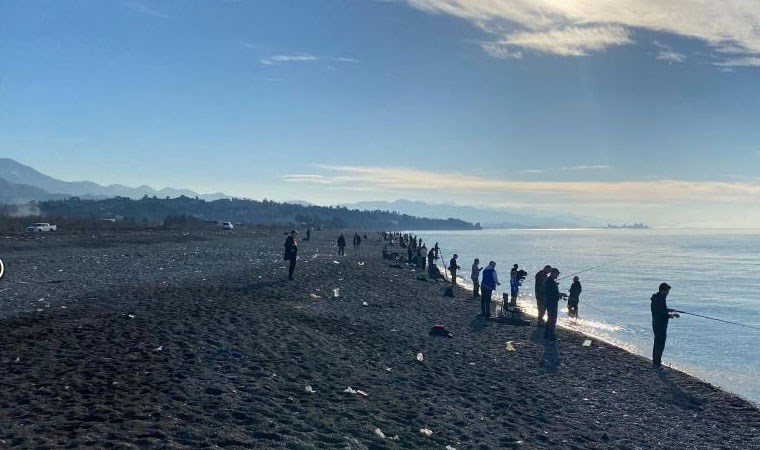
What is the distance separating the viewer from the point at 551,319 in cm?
1781

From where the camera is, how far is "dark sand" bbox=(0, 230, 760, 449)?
760 centimetres

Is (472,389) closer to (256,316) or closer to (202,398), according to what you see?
(202,398)

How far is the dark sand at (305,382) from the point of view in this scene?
760cm

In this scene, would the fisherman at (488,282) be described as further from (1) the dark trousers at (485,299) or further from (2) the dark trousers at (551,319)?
(2) the dark trousers at (551,319)

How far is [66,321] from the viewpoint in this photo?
44.6 ft

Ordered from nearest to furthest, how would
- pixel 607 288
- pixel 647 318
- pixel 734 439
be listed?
pixel 734 439
pixel 647 318
pixel 607 288

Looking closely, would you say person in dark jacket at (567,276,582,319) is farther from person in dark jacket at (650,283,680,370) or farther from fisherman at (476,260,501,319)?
person in dark jacket at (650,283,680,370)

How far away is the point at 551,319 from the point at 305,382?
1012 cm

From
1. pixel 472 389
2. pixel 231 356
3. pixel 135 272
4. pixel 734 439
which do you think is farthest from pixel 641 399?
pixel 135 272

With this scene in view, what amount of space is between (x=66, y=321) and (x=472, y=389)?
9475 millimetres

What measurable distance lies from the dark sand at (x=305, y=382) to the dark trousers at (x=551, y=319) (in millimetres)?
446

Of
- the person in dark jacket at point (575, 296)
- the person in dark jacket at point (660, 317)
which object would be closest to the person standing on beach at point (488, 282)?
the person in dark jacket at point (660, 317)

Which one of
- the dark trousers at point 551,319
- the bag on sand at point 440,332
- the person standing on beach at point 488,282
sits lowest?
the bag on sand at point 440,332

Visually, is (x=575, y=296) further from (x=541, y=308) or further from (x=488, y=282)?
(x=488, y=282)
